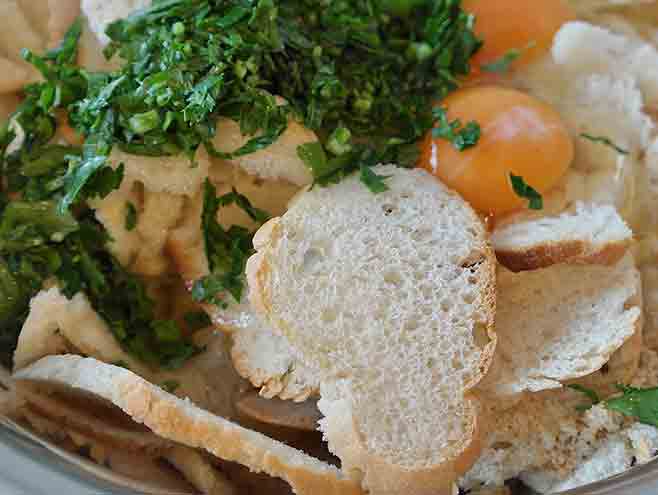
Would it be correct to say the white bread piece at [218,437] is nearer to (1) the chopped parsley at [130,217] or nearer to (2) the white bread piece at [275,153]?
(1) the chopped parsley at [130,217]

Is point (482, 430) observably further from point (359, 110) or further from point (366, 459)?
point (359, 110)

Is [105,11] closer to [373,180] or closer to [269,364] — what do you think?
[373,180]

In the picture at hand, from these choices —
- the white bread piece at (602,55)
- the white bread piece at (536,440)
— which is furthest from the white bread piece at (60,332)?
the white bread piece at (602,55)

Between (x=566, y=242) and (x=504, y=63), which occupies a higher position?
(x=504, y=63)

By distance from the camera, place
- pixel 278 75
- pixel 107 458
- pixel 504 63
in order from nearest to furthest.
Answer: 1. pixel 107 458
2. pixel 278 75
3. pixel 504 63

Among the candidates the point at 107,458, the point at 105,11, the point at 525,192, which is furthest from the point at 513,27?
the point at 107,458

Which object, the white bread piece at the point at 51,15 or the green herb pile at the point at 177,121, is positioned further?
the white bread piece at the point at 51,15

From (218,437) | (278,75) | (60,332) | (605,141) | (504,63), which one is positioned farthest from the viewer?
(504,63)
